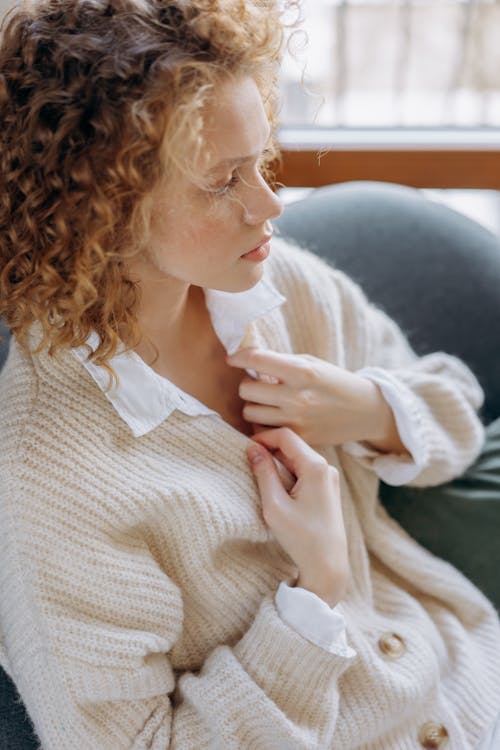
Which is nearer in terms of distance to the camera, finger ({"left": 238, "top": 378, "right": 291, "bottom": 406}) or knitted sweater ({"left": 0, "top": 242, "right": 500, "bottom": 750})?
knitted sweater ({"left": 0, "top": 242, "right": 500, "bottom": 750})

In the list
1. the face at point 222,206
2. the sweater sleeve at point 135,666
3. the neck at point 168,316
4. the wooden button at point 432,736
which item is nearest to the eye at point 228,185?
the face at point 222,206

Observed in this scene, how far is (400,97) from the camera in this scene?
1982 millimetres

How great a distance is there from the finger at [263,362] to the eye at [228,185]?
0.24 m

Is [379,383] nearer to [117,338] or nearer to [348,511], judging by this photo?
[348,511]

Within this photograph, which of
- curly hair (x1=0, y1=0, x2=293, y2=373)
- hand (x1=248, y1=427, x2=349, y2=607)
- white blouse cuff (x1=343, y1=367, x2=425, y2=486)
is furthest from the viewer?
white blouse cuff (x1=343, y1=367, x2=425, y2=486)

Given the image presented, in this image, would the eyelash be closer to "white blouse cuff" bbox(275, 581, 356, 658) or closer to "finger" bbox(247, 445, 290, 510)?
"finger" bbox(247, 445, 290, 510)

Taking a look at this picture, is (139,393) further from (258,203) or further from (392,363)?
(392,363)

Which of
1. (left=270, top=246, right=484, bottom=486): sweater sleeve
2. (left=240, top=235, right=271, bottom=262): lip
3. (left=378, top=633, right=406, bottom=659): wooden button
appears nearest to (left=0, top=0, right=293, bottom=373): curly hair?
(left=240, top=235, right=271, bottom=262): lip

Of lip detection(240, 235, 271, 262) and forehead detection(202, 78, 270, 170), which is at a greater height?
forehead detection(202, 78, 270, 170)

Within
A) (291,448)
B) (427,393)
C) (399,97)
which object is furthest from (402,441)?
(399,97)

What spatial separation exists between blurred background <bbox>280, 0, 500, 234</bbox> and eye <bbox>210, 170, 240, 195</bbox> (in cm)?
90

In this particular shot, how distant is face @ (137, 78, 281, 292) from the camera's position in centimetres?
79

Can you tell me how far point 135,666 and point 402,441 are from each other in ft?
1.55

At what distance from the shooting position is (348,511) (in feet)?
3.67
